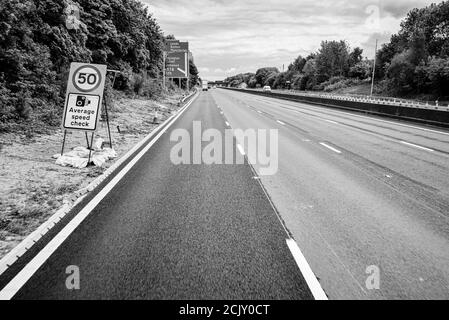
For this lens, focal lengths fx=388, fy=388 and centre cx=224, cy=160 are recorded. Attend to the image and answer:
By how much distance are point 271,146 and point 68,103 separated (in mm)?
6715

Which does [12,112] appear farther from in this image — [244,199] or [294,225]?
[294,225]

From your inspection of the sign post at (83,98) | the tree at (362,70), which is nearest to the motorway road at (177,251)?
the sign post at (83,98)

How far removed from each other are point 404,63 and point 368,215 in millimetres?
76886

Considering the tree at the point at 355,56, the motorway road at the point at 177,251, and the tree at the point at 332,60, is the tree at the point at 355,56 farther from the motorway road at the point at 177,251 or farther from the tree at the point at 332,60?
the motorway road at the point at 177,251

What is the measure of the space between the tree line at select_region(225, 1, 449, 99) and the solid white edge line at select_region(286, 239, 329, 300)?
64.4 metres

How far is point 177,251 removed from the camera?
4930 mm

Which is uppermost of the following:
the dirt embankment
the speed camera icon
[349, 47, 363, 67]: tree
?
[349, 47, 363, 67]: tree

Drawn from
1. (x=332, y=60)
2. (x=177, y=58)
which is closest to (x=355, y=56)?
(x=332, y=60)

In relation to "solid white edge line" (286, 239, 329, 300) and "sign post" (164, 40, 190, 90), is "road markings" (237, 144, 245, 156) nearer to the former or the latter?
"solid white edge line" (286, 239, 329, 300)

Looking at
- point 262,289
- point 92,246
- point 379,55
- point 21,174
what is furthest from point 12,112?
point 379,55

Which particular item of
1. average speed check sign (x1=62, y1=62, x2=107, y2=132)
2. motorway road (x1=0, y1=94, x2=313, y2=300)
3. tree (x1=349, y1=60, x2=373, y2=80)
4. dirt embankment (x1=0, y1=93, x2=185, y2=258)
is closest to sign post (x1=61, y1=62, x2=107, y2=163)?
average speed check sign (x1=62, y1=62, x2=107, y2=132)

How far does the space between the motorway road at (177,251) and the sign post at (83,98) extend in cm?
291

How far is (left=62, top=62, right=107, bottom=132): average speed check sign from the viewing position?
9.74 meters

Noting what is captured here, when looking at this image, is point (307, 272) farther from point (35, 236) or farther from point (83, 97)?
Result: point (83, 97)
